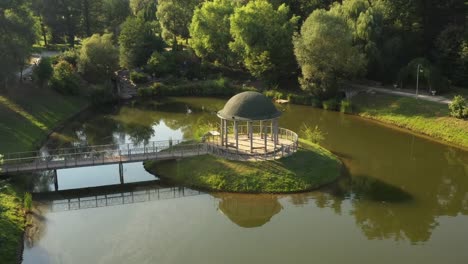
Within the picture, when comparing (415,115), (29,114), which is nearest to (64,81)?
(29,114)

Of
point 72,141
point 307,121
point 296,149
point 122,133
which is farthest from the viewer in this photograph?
point 307,121

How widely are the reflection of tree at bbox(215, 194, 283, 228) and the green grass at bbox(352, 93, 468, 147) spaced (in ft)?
77.3

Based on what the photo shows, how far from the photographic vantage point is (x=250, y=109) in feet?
119

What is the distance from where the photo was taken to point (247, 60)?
6881cm

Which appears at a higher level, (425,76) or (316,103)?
(425,76)

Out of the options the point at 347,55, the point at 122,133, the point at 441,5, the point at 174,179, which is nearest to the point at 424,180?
the point at 174,179

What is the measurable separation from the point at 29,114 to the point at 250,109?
88.1 feet

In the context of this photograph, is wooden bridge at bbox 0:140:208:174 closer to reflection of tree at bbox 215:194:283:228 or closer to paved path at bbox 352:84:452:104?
reflection of tree at bbox 215:194:283:228

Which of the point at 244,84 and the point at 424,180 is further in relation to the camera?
the point at 244,84

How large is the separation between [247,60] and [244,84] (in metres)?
4.46

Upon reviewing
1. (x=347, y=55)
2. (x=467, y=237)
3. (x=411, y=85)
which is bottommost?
(x=467, y=237)

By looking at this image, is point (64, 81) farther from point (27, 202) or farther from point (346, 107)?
point (346, 107)

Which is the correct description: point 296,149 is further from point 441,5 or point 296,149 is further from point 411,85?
point 441,5

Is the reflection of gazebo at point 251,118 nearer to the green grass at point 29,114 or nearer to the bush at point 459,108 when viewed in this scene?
the green grass at point 29,114
